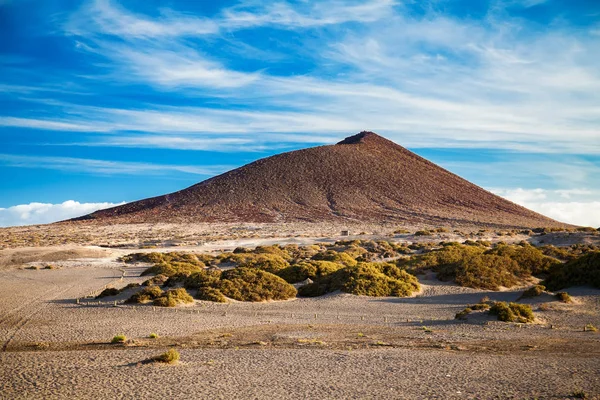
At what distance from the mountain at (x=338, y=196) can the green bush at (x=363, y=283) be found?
61.7m

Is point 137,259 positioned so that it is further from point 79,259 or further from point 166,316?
point 166,316

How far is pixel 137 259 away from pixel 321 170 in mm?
79700

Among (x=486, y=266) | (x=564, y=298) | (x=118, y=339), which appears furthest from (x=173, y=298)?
(x=486, y=266)

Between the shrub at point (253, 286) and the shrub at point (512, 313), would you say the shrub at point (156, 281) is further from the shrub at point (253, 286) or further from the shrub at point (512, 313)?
the shrub at point (512, 313)

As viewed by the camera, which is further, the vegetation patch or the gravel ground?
the vegetation patch

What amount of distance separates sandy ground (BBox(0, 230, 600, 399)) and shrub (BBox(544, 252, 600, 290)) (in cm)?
77

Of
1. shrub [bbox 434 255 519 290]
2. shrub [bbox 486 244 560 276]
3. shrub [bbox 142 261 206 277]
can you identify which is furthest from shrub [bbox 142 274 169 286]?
shrub [bbox 486 244 560 276]

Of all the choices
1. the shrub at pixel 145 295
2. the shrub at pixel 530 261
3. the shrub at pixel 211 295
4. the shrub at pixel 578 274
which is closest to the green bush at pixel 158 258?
the shrub at pixel 211 295

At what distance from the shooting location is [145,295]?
64.1 ft

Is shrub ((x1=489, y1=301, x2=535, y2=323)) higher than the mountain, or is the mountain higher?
the mountain

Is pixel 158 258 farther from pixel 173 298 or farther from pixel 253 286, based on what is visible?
pixel 173 298

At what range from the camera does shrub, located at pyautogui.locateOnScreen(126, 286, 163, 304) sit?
63.7 feet

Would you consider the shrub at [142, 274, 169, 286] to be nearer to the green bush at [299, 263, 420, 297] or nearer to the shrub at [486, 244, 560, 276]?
the green bush at [299, 263, 420, 297]

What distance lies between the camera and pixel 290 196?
10394 cm
